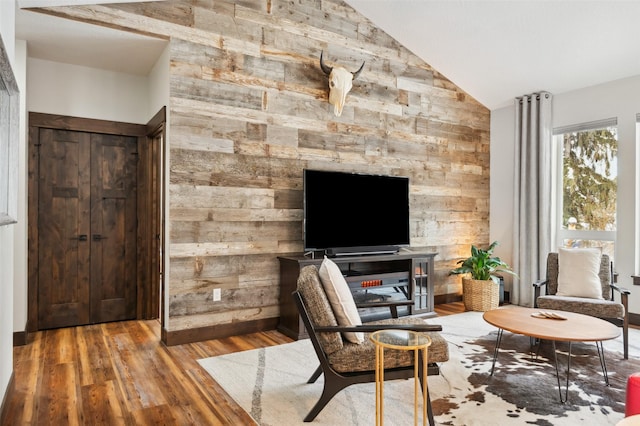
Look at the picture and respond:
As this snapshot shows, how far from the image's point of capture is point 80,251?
14.7ft

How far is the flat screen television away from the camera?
4314mm

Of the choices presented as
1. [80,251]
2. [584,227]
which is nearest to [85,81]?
[80,251]

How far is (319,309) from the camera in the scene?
244 cm

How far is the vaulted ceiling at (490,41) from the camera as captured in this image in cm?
393

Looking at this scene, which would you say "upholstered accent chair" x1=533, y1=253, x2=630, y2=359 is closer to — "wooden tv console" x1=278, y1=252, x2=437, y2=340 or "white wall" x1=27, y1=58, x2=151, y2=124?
"wooden tv console" x1=278, y1=252, x2=437, y2=340

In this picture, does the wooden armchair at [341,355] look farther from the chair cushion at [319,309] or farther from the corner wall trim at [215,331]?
the corner wall trim at [215,331]

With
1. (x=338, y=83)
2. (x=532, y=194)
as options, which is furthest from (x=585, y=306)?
(x=338, y=83)

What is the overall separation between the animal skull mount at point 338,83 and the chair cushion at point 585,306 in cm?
279

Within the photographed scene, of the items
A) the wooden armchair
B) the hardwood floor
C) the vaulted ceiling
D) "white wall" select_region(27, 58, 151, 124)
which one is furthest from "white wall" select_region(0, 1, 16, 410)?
"white wall" select_region(27, 58, 151, 124)

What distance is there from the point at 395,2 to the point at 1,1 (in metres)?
3.81

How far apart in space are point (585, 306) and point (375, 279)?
1.90 metres

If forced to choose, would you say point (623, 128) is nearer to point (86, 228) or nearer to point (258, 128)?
point (258, 128)

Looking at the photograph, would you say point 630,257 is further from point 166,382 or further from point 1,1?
point 1,1

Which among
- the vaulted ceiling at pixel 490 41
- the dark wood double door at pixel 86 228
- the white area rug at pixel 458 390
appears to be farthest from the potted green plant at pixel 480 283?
the dark wood double door at pixel 86 228
